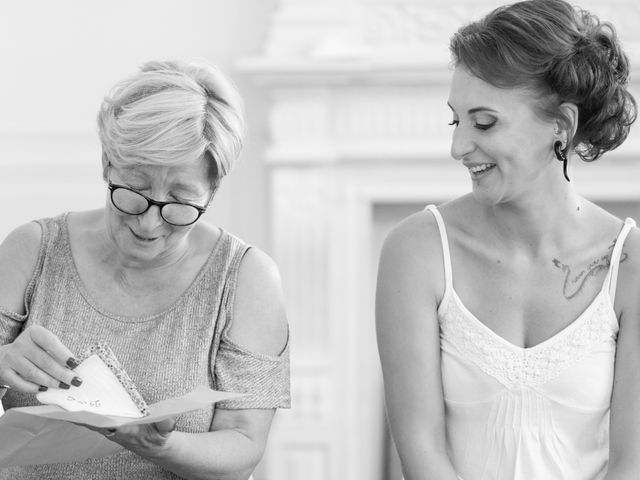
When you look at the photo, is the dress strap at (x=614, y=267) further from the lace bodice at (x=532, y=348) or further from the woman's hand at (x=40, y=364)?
the woman's hand at (x=40, y=364)

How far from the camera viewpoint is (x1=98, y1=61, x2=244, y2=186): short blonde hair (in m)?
1.59

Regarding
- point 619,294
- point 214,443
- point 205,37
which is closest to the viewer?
point 214,443

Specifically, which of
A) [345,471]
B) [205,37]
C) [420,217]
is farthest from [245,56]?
[420,217]

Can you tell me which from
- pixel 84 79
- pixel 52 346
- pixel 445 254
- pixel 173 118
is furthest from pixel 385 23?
pixel 52 346

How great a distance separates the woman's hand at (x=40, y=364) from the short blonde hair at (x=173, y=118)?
0.94ft

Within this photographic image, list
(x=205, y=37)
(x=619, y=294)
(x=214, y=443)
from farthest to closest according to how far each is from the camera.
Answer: (x=205, y=37), (x=619, y=294), (x=214, y=443)

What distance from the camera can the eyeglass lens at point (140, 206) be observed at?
1.62 metres

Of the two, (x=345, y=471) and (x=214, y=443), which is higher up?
(x=214, y=443)

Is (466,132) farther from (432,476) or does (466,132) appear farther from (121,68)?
(121,68)

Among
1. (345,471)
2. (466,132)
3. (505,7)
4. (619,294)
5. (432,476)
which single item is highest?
(505,7)

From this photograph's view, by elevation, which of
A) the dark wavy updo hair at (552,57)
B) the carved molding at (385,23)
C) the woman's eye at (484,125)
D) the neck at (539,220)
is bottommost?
the neck at (539,220)

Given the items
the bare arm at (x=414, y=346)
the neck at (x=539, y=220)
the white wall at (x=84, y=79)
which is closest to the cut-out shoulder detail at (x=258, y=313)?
the bare arm at (x=414, y=346)

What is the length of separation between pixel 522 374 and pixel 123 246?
637mm

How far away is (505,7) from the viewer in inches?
64.3
